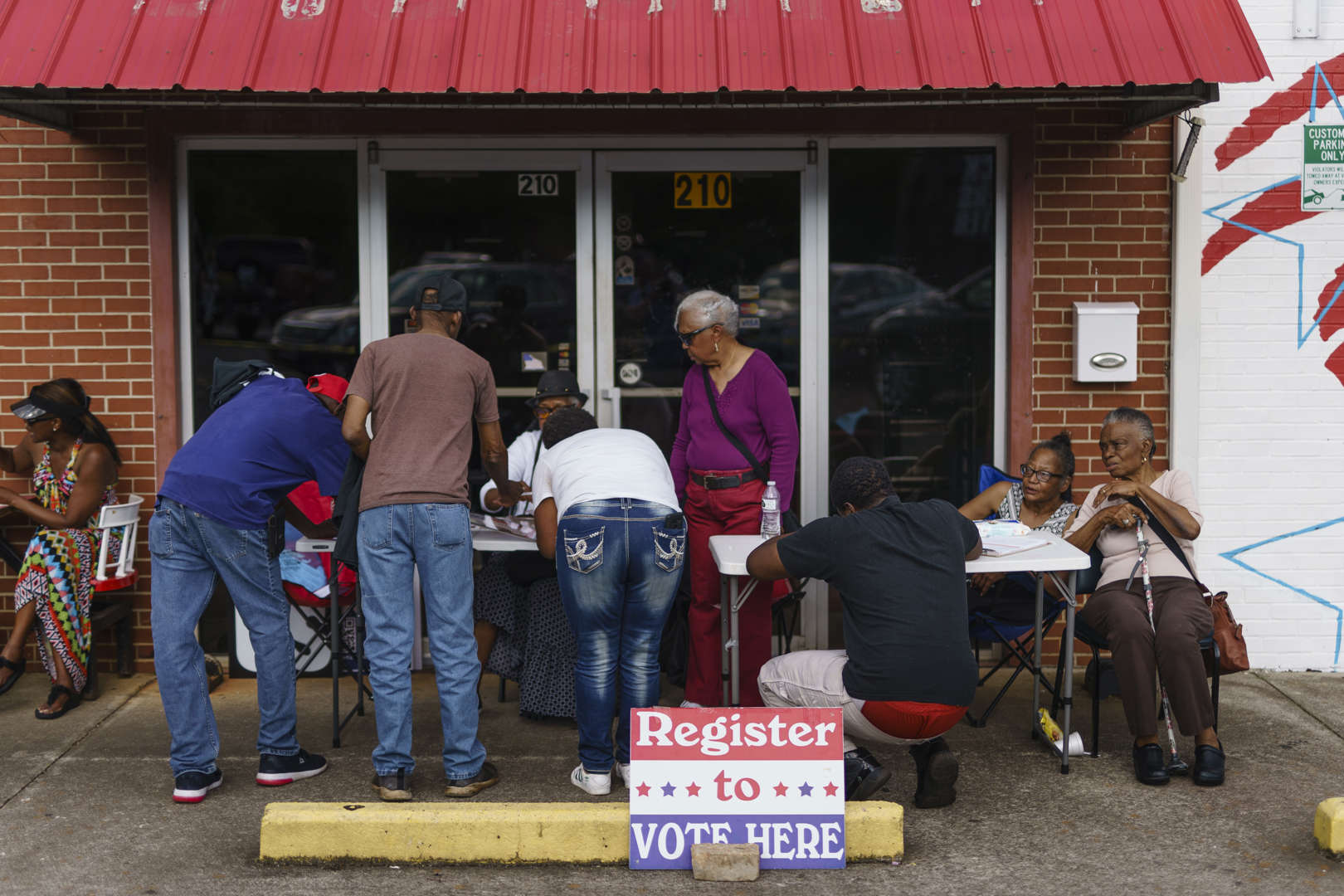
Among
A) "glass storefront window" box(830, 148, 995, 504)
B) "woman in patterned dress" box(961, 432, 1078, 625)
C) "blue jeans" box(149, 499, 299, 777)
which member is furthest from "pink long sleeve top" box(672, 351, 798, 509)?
"blue jeans" box(149, 499, 299, 777)

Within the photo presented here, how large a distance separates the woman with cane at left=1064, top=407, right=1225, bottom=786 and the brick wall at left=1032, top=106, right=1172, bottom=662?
101cm

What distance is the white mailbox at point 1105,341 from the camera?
20.5ft

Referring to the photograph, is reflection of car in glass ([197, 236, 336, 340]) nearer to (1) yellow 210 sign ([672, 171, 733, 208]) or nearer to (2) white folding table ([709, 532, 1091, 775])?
(1) yellow 210 sign ([672, 171, 733, 208])

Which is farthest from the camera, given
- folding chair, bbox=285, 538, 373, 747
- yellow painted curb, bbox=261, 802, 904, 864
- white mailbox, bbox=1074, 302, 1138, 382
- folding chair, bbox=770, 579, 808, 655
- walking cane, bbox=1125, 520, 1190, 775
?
white mailbox, bbox=1074, 302, 1138, 382

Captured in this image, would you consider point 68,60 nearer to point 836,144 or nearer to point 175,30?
point 175,30

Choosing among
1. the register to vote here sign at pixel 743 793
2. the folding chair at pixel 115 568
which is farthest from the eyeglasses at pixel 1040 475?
the folding chair at pixel 115 568

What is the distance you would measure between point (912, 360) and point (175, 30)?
372 cm

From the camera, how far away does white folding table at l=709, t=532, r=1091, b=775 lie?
482 cm

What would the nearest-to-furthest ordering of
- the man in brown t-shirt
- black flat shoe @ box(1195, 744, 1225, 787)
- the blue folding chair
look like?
1. the man in brown t-shirt
2. black flat shoe @ box(1195, 744, 1225, 787)
3. the blue folding chair

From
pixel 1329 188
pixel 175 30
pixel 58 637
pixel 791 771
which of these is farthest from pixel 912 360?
pixel 58 637

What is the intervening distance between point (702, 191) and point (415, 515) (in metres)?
2.59

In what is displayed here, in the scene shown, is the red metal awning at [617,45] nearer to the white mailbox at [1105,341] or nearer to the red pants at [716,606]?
the white mailbox at [1105,341]

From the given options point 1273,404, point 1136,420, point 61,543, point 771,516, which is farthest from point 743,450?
point 61,543

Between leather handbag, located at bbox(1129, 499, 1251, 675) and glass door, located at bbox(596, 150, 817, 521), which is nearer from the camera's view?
leather handbag, located at bbox(1129, 499, 1251, 675)
